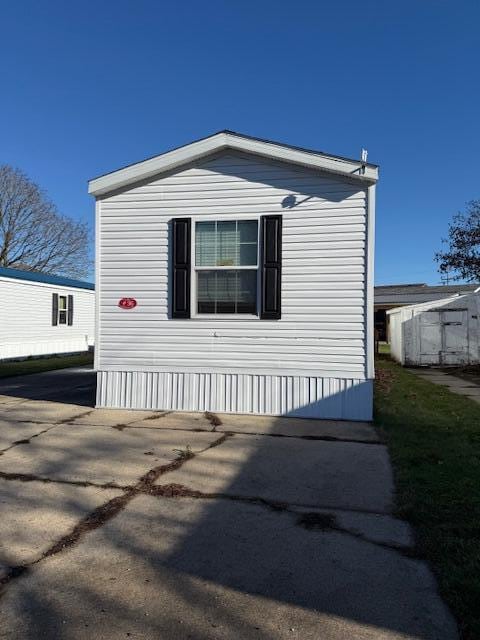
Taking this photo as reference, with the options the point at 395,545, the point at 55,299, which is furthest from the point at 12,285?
the point at 395,545

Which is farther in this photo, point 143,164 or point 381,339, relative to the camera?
point 381,339

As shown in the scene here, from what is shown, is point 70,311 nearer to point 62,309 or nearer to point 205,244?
point 62,309

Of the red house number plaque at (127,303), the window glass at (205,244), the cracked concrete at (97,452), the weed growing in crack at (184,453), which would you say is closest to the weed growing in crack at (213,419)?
the cracked concrete at (97,452)

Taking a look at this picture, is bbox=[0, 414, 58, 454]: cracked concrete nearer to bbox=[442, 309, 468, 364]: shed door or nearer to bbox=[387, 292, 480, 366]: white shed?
bbox=[387, 292, 480, 366]: white shed

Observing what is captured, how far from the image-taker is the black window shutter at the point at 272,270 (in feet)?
22.2

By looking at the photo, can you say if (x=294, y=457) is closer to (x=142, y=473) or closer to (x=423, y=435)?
(x=142, y=473)

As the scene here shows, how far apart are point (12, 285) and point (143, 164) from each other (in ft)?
39.3

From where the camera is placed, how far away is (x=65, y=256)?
34.0 meters

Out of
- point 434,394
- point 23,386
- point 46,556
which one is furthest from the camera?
point 23,386

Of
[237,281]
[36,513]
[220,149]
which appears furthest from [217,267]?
[36,513]

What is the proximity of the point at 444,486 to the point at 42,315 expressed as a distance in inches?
699

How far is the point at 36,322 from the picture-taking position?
1862 centimetres

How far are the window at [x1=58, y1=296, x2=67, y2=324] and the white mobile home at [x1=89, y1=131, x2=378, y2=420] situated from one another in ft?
45.8

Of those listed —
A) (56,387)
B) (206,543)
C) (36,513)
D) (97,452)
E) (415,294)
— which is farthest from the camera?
(415,294)
